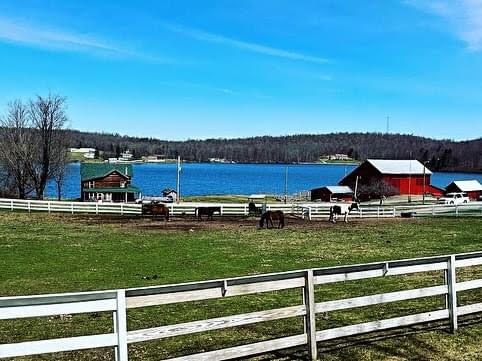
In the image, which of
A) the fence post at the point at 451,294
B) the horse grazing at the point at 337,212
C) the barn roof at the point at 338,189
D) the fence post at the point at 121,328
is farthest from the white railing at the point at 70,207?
the barn roof at the point at 338,189

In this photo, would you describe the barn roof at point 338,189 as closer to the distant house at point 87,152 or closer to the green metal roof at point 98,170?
the green metal roof at point 98,170

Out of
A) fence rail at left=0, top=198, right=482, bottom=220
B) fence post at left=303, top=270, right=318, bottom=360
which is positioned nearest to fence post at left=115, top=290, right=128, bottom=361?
fence post at left=303, top=270, right=318, bottom=360

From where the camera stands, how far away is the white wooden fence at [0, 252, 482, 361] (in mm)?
5629

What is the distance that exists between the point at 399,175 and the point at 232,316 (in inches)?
3416

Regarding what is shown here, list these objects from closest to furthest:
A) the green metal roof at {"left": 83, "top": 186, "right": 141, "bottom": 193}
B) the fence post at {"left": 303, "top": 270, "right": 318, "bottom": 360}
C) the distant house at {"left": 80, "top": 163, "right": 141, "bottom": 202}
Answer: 1. the fence post at {"left": 303, "top": 270, "right": 318, "bottom": 360}
2. the green metal roof at {"left": 83, "top": 186, "right": 141, "bottom": 193}
3. the distant house at {"left": 80, "top": 163, "right": 141, "bottom": 202}

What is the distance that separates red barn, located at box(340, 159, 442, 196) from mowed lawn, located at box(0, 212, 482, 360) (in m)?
52.5

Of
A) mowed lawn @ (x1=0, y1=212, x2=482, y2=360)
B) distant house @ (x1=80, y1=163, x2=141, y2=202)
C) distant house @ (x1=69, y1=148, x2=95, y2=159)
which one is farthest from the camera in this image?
distant house @ (x1=69, y1=148, x2=95, y2=159)

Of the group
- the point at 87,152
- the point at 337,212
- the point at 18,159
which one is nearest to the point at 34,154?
the point at 18,159

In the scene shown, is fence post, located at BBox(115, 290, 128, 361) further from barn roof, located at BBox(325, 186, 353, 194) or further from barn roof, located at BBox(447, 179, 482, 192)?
barn roof, located at BBox(447, 179, 482, 192)

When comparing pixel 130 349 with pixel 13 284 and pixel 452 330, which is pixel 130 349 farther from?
pixel 13 284

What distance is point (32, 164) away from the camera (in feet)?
205

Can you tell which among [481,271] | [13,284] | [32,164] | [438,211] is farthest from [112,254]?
[32,164]

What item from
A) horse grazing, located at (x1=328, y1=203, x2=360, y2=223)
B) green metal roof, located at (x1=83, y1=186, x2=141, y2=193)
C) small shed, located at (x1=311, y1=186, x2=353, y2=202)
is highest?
green metal roof, located at (x1=83, y1=186, x2=141, y2=193)

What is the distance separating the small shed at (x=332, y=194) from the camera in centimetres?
8612
